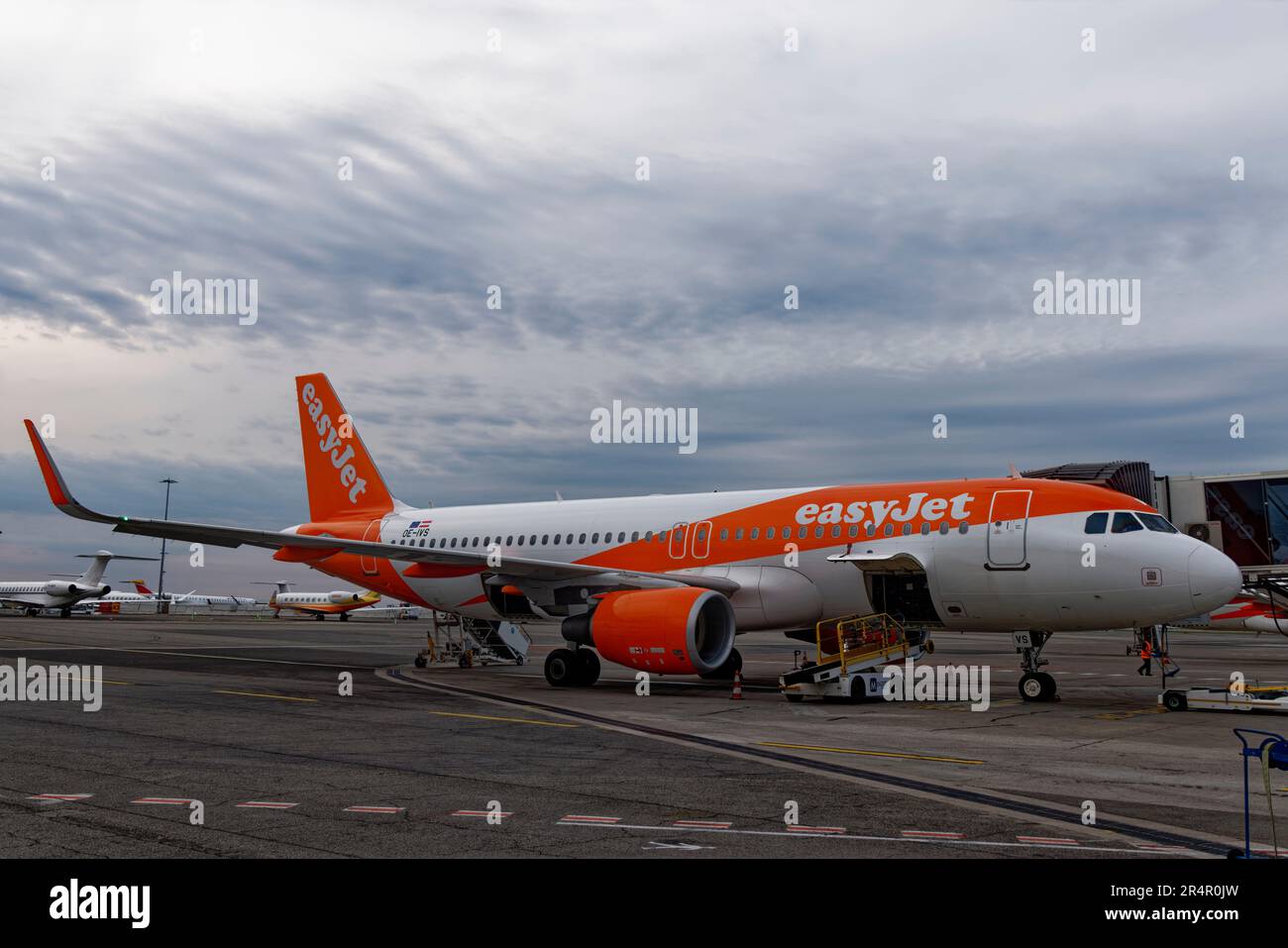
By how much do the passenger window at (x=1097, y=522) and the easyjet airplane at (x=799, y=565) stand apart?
26 mm

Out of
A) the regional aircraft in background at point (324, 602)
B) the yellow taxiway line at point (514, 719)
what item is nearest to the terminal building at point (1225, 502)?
the yellow taxiway line at point (514, 719)

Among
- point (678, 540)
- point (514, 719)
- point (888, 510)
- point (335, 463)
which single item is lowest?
point (514, 719)

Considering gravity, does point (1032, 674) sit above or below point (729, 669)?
above

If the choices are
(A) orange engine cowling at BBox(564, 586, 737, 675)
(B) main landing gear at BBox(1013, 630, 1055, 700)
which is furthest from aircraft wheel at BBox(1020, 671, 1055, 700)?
(A) orange engine cowling at BBox(564, 586, 737, 675)

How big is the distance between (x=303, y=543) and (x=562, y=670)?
6558 millimetres

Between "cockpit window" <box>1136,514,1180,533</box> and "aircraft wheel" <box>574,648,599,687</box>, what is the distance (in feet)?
37.8

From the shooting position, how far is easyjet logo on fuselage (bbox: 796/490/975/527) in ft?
67.7

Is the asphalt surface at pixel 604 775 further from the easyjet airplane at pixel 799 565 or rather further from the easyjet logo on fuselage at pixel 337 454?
the easyjet logo on fuselage at pixel 337 454

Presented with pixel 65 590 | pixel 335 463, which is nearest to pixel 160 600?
pixel 65 590

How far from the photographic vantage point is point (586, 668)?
23781 millimetres

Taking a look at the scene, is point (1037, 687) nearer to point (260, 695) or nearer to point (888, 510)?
point (888, 510)

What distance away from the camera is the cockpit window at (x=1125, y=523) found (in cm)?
1889
